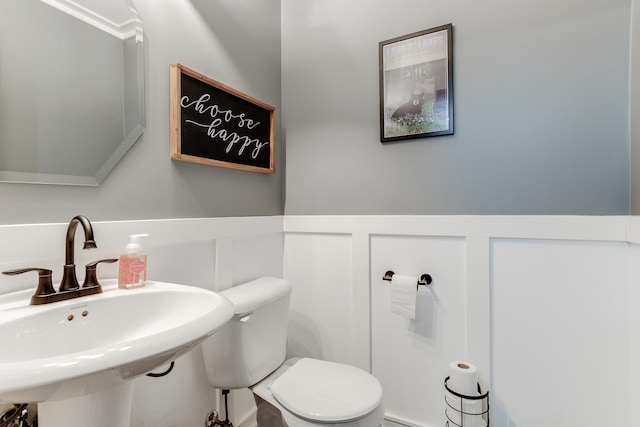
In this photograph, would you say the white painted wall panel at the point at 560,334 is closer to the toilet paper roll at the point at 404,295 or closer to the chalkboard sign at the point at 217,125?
the toilet paper roll at the point at 404,295

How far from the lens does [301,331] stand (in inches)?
69.2

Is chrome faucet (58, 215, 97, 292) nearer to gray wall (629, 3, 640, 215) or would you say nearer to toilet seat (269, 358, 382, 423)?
toilet seat (269, 358, 382, 423)

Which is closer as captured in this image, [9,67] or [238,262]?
[9,67]

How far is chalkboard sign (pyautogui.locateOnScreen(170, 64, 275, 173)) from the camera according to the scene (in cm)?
122

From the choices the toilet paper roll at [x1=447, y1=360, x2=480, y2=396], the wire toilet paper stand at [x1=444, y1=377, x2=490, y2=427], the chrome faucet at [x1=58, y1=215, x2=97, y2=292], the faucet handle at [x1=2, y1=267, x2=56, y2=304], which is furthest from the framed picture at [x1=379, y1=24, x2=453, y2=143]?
the faucet handle at [x1=2, y1=267, x2=56, y2=304]

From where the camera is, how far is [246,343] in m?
1.22

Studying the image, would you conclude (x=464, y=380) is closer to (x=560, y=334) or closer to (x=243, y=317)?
(x=560, y=334)

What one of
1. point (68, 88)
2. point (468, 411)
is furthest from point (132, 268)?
point (468, 411)

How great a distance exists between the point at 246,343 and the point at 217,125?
90cm

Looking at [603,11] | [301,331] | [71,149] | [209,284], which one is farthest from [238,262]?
[603,11]

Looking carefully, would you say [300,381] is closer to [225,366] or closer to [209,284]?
[225,366]

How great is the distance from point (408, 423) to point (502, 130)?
4.45ft

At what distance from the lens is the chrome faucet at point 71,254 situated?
2.74 ft

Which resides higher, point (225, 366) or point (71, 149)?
point (71, 149)
